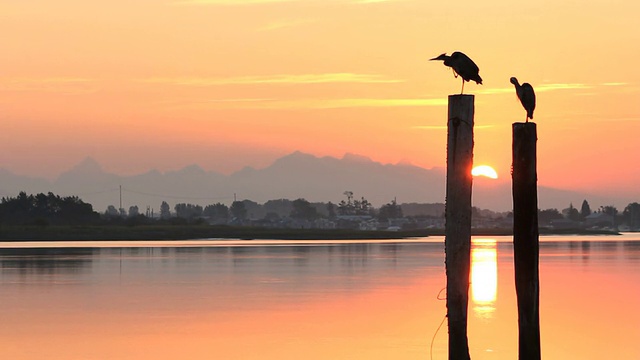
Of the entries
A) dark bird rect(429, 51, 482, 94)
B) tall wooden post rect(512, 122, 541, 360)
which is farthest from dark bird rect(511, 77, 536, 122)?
tall wooden post rect(512, 122, 541, 360)

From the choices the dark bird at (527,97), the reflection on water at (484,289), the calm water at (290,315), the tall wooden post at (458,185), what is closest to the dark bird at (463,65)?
the dark bird at (527,97)

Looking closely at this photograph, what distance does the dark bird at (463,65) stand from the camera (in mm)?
18500

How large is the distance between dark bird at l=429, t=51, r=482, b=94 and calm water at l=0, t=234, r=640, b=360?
825cm

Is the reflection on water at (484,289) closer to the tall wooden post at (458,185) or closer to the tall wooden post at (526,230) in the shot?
the tall wooden post at (526,230)

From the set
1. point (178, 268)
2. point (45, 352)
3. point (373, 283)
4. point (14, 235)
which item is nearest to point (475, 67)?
point (45, 352)

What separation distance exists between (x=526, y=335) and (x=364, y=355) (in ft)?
29.0

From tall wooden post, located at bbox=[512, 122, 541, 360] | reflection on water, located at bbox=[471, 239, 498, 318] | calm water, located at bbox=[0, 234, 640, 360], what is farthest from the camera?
reflection on water, located at bbox=[471, 239, 498, 318]

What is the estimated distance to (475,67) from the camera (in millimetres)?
18531

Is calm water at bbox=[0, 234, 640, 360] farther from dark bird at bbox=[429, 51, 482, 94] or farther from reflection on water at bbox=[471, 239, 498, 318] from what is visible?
dark bird at bbox=[429, 51, 482, 94]

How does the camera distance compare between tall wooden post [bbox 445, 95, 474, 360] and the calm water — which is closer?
tall wooden post [bbox 445, 95, 474, 360]

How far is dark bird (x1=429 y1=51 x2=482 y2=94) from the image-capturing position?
18.5 metres

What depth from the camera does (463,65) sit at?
18531 millimetres

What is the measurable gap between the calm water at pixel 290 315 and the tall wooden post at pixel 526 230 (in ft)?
26.0

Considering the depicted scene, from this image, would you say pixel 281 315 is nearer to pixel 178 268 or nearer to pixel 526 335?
pixel 526 335
